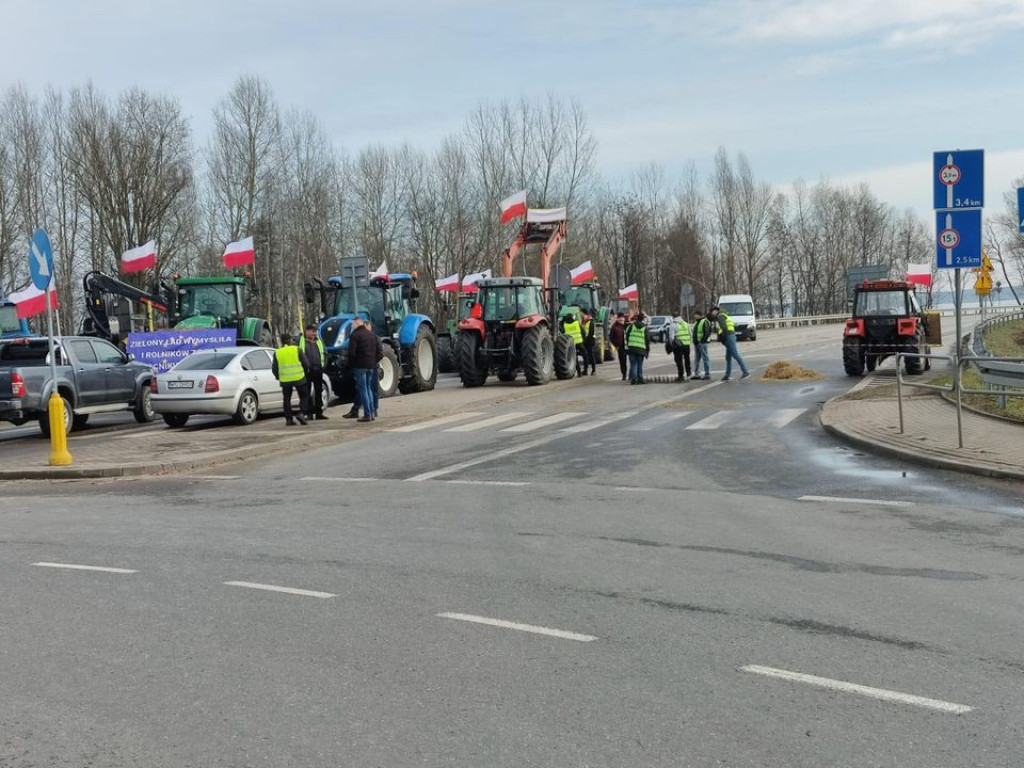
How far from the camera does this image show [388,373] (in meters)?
23.4

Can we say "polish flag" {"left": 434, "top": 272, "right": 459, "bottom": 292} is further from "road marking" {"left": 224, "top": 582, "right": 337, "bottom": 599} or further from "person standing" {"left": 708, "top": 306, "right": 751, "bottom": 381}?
"road marking" {"left": 224, "top": 582, "right": 337, "bottom": 599}

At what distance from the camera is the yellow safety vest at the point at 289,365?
688 inches

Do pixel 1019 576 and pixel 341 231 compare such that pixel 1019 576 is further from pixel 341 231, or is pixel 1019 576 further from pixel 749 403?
pixel 341 231

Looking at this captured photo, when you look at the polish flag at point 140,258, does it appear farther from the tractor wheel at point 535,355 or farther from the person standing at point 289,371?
the person standing at point 289,371

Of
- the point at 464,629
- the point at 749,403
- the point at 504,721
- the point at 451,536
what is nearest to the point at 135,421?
the point at 749,403

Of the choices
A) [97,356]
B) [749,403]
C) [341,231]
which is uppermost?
[341,231]

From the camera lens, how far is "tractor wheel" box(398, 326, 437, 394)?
2420 cm

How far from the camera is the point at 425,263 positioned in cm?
6788

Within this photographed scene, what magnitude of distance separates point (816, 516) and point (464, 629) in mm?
4345

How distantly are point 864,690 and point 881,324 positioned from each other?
2158 cm

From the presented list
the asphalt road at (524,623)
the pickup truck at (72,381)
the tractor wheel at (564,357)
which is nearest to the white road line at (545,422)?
the asphalt road at (524,623)

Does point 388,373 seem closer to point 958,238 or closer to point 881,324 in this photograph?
point 881,324

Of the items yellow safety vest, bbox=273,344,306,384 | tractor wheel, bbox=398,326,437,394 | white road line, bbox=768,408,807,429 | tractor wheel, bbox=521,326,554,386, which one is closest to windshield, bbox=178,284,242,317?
tractor wheel, bbox=398,326,437,394

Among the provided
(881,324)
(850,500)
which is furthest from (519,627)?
(881,324)
